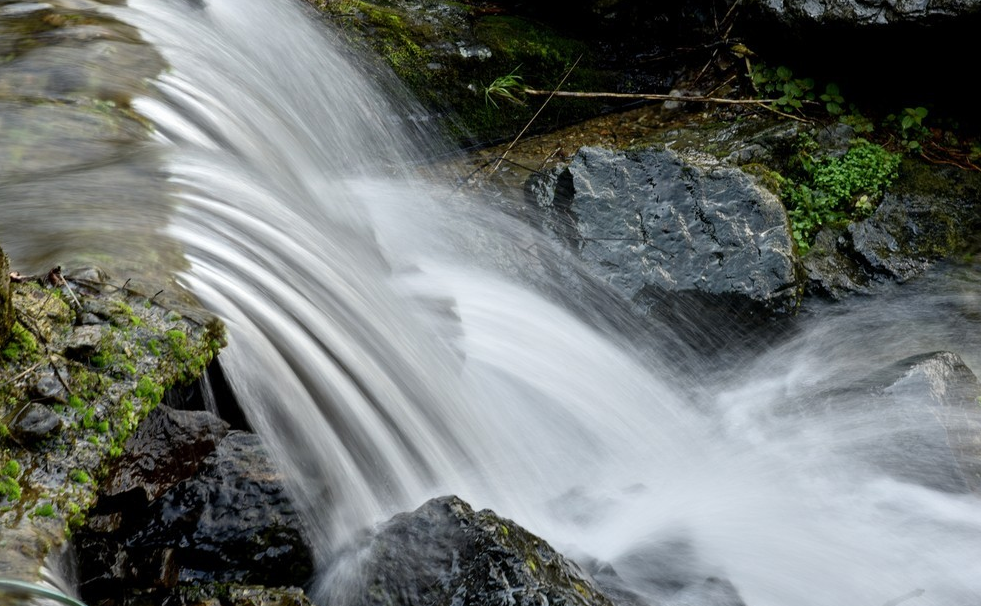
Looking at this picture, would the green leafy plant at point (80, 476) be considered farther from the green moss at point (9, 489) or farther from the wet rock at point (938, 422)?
the wet rock at point (938, 422)

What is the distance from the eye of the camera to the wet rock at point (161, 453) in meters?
2.18

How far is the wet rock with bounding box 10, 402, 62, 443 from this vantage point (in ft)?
6.44

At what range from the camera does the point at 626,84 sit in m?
6.46

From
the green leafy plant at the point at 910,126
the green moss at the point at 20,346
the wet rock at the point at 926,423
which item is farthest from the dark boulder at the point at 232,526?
the green leafy plant at the point at 910,126

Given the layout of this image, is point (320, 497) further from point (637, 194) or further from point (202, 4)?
point (202, 4)

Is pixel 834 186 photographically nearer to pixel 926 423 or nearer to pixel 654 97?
pixel 654 97

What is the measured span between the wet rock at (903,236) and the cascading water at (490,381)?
21cm

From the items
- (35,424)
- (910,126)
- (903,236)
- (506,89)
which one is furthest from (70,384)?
(910,126)

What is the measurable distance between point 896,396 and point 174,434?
142 inches

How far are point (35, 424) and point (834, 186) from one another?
17.0ft

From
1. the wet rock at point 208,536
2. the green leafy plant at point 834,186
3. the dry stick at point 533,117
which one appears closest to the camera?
the wet rock at point 208,536

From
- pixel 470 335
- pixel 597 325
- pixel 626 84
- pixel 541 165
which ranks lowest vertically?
pixel 470 335

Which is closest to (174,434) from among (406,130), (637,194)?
(637,194)

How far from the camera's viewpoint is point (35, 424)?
1.99 meters
